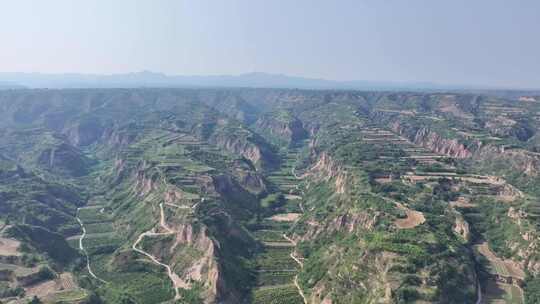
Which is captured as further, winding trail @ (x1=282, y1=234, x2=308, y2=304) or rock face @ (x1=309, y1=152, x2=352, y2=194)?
rock face @ (x1=309, y1=152, x2=352, y2=194)

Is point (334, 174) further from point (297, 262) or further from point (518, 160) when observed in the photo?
point (518, 160)

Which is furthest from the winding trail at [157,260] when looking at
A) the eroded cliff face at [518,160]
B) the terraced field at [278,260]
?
the eroded cliff face at [518,160]

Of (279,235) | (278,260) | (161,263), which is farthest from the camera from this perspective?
(279,235)

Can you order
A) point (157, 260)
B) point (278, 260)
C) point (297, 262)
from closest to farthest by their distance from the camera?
point (157, 260)
point (297, 262)
point (278, 260)

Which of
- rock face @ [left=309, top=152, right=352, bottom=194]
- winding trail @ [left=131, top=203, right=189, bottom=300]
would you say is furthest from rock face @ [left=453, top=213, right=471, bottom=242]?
winding trail @ [left=131, top=203, right=189, bottom=300]

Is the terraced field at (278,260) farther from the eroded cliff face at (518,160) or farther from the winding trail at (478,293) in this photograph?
the eroded cliff face at (518,160)

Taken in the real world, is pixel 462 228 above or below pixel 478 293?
above

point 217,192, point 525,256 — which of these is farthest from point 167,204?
point 525,256

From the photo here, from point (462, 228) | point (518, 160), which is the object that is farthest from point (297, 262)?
point (518, 160)

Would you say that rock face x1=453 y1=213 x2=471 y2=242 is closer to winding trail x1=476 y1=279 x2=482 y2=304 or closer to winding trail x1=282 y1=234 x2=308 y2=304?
winding trail x1=476 y1=279 x2=482 y2=304

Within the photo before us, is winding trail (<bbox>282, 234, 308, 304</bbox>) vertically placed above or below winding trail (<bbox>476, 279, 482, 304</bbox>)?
below

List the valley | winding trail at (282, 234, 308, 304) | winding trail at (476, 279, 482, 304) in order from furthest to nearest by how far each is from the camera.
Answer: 1. winding trail at (282, 234, 308, 304)
2. the valley
3. winding trail at (476, 279, 482, 304)

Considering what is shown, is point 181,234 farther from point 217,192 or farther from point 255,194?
point 255,194
